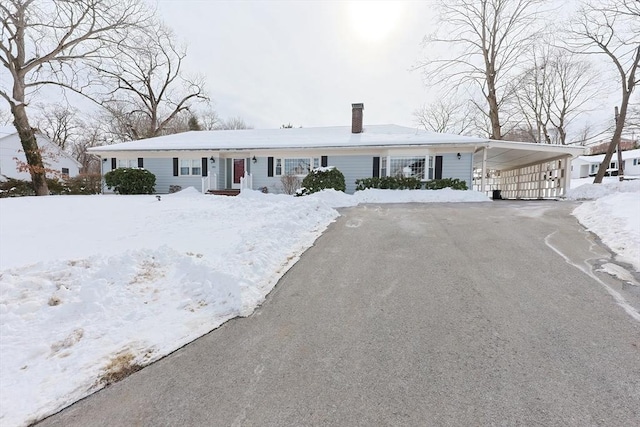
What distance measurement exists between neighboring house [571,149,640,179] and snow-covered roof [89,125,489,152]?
34.2 m

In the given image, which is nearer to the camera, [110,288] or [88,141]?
[110,288]

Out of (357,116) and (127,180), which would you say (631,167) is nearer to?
(357,116)

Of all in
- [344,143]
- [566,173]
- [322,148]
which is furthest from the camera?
[322,148]

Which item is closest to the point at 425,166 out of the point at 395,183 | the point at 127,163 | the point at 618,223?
the point at 395,183

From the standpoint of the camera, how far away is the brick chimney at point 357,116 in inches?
758

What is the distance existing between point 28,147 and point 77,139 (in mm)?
33300

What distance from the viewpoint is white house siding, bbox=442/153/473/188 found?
16.0m

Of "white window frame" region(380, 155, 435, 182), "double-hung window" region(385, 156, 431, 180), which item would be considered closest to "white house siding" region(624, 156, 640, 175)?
"white window frame" region(380, 155, 435, 182)

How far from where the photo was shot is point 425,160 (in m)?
16.2

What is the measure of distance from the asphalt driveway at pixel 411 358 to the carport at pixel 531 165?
12054mm

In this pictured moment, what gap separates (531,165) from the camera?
20.8 meters

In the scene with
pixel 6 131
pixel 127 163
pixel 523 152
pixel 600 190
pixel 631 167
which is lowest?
pixel 600 190

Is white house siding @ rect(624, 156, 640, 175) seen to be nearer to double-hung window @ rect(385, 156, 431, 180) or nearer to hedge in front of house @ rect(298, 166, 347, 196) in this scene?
double-hung window @ rect(385, 156, 431, 180)

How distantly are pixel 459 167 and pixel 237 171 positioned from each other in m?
12.2
